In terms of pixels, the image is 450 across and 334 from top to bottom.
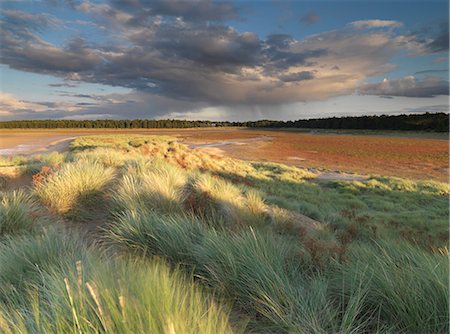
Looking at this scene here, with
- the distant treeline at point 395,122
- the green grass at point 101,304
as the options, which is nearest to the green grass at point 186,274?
the green grass at point 101,304

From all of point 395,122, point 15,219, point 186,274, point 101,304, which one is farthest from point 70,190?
point 395,122

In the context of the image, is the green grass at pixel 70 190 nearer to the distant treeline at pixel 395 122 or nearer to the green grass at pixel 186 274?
the green grass at pixel 186 274

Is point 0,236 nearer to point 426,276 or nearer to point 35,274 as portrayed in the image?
point 35,274

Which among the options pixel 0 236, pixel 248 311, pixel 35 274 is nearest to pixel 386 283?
pixel 248 311

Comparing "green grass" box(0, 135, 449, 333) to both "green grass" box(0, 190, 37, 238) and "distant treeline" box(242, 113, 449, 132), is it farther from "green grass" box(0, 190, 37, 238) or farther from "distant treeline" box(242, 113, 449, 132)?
"distant treeline" box(242, 113, 449, 132)

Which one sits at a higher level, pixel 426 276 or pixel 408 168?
pixel 426 276

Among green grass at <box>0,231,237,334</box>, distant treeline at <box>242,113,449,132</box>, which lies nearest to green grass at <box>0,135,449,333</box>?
green grass at <box>0,231,237,334</box>

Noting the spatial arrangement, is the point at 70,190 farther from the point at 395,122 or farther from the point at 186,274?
the point at 395,122

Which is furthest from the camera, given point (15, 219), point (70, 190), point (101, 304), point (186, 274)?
point (70, 190)

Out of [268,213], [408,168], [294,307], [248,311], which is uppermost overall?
[294,307]

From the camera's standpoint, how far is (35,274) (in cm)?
311

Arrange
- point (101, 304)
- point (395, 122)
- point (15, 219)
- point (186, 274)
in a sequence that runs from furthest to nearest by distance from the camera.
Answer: point (395, 122), point (15, 219), point (186, 274), point (101, 304)

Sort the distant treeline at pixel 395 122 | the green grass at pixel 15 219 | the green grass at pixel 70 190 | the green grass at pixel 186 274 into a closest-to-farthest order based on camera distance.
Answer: the green grass at pixel 186 274 < the green grass at pixel 15 219 < the green grass at pixel 70 190 < the distant treeline at pixel 395 122

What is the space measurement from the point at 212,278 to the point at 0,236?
12.6 ft
